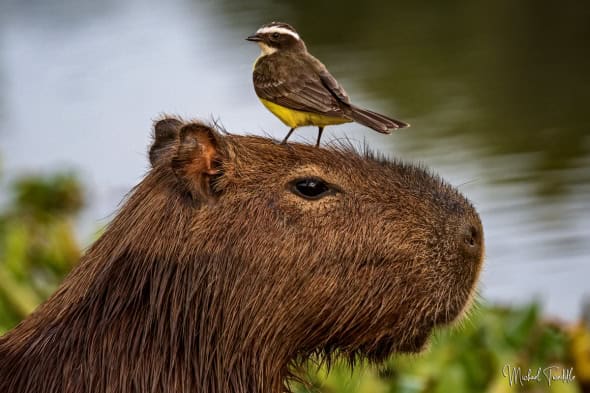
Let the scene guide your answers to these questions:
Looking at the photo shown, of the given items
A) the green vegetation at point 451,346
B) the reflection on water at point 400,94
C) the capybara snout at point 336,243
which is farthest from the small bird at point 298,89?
the reflection on water at point 400,94

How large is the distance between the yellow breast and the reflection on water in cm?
331

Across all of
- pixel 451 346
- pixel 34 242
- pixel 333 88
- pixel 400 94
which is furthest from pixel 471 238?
pixel 400 94

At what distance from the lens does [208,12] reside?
11867 mm

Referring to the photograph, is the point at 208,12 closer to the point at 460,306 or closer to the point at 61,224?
the point at 61,224

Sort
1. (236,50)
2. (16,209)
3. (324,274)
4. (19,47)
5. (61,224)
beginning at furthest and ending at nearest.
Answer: (19,47) → (236,50) → (16,209) → (61,224) → (324,274)

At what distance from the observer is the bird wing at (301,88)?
3.23m

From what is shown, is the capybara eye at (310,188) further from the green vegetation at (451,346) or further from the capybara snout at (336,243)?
the green vegetation at (451,346)

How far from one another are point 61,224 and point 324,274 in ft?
12.4

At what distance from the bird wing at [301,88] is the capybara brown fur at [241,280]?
0.15m

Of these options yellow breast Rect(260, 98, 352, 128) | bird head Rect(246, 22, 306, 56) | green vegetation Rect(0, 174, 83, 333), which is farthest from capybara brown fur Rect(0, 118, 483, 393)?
green vegetation Rect(0, 174, 83, 333)

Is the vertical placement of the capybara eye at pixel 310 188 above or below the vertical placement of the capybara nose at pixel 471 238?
above

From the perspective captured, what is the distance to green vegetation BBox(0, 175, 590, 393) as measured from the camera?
16.2 feet

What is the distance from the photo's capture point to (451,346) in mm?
5418

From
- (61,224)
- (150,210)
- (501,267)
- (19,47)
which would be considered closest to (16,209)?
(61,224)
